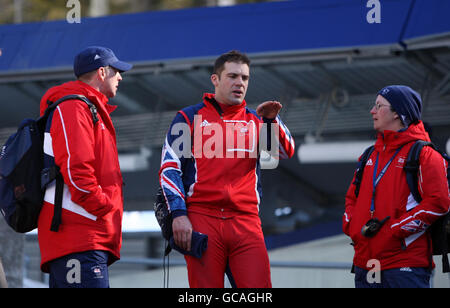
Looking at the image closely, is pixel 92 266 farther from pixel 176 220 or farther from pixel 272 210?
pixel 272 210

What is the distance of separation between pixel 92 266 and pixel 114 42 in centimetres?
674

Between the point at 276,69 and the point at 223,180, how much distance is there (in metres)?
5.70

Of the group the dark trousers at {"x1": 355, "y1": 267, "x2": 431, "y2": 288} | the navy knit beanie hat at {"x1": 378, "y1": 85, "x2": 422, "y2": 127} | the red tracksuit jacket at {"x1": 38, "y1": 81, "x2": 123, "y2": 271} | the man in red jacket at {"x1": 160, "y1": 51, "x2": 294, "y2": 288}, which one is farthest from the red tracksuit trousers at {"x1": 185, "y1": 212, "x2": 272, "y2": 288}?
the navy knit beanie hat at {"x1": 378, "y1": 85, "x2": 422, "y2": 127}

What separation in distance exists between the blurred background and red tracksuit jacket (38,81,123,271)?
2.99 m

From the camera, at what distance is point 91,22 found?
1090 centimetres

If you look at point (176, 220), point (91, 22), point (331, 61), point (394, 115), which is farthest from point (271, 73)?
point (176, 220)

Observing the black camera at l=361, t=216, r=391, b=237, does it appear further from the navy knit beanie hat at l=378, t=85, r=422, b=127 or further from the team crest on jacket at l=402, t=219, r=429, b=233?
the navy knit beanie hat at l=378, t=85, r=422, b=127

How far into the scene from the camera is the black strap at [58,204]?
4.29 meters

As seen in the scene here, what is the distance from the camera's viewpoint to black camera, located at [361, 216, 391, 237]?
15.8ft

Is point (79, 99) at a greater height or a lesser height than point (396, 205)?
greater

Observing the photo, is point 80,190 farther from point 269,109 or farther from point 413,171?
point 413,171

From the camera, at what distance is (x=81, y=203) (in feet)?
14.1

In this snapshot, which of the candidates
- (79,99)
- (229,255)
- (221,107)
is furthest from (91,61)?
(229,255)

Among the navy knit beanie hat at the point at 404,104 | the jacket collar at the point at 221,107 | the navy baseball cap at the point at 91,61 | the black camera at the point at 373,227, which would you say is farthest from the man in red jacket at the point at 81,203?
the navy knit beanie hat at the point at 404,104
